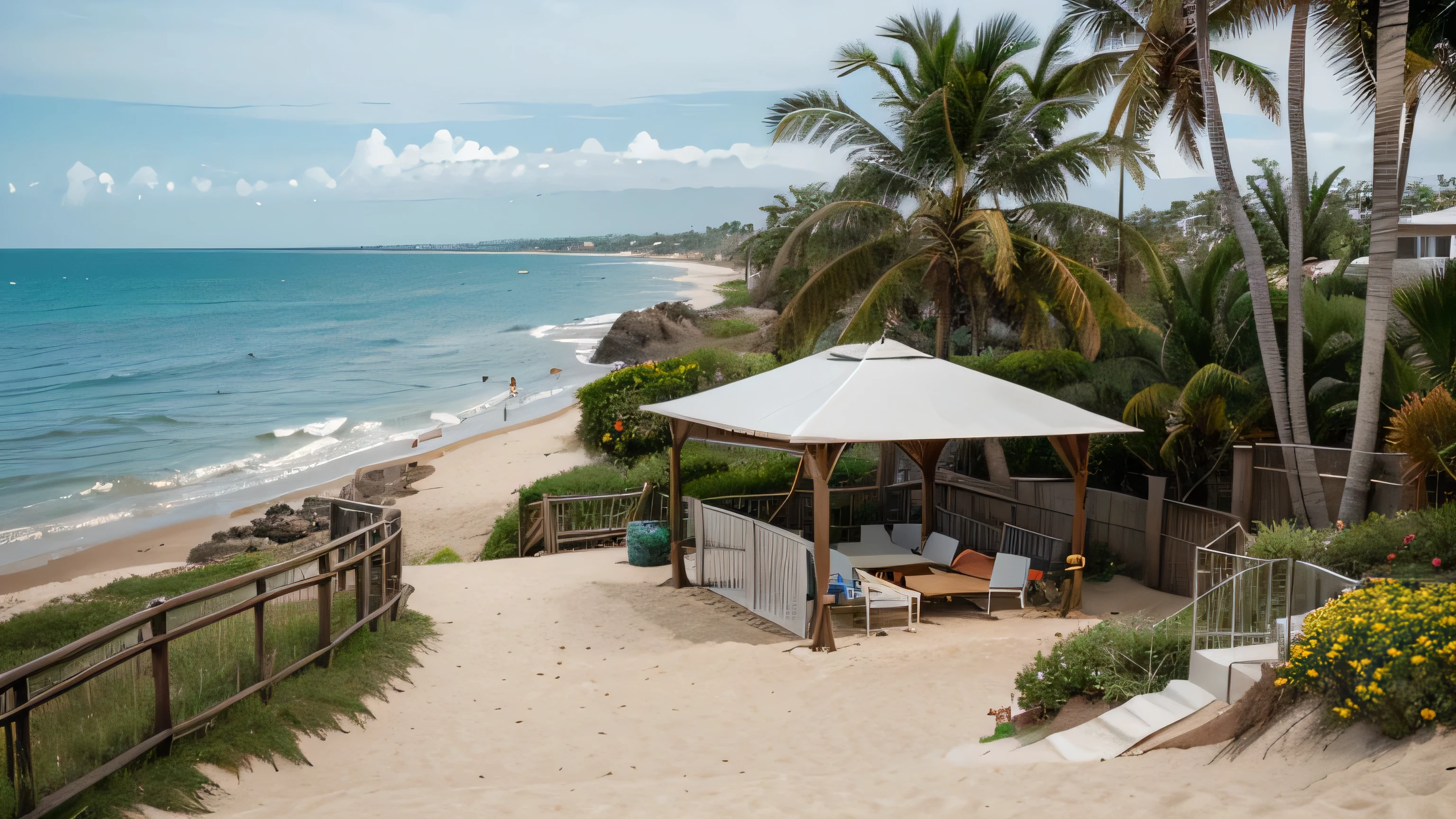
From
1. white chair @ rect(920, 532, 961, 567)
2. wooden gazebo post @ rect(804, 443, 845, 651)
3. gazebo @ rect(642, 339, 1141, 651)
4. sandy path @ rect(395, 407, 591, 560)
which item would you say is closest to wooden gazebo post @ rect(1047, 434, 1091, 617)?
gazebo @ rect(642, 339, 1141, 651)

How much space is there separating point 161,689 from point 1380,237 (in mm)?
11294

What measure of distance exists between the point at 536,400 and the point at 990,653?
32.5 meters

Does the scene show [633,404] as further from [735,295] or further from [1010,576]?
[735,295]

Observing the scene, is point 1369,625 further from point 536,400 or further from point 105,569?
point 536,400

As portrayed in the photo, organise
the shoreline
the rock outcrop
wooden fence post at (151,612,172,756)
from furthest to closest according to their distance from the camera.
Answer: the rock outcrop, the shoreline, wooden fence post at (151,612,172,756)

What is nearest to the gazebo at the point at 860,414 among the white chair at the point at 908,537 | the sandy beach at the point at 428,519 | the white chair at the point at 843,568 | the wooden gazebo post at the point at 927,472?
the white chair at the point at 843,568

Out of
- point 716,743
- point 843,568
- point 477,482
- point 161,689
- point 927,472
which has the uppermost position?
point 161,689

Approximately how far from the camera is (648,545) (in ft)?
43.6

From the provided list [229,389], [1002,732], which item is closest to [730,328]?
[229,389]

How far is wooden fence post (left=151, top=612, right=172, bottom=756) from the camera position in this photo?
18.3 feet

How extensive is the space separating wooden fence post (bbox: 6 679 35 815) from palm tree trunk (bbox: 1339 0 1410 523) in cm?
1115

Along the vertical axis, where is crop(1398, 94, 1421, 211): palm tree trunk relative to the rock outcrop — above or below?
above

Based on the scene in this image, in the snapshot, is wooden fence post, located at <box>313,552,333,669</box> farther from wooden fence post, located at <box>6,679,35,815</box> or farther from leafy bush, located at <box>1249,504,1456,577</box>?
leafy bush, located at <box>1249,504,1456,577</box>

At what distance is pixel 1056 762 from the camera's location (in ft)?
18.5
